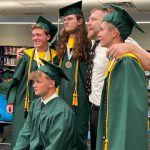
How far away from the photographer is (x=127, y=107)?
78.0 inches

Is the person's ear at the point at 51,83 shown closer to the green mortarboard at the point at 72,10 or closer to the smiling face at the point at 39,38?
the smiling face at the point at 39,38

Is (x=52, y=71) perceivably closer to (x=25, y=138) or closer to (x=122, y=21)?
(x=25, y=138)

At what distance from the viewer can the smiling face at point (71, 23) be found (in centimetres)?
317

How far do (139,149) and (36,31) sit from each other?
6.17 ft

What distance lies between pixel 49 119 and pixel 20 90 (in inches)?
29.0

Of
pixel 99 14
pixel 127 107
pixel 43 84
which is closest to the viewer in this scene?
pixel 127 107

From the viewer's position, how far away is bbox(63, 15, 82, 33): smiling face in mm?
3170

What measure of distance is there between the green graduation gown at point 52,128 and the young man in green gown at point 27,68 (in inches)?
18.0

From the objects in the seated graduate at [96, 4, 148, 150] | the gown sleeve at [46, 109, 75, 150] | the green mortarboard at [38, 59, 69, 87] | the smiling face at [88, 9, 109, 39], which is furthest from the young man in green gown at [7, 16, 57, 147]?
the seated graduate at [96, 4, 148, 150]

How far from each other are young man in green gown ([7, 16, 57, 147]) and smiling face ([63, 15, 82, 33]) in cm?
36

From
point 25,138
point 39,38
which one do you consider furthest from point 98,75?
point 25,138

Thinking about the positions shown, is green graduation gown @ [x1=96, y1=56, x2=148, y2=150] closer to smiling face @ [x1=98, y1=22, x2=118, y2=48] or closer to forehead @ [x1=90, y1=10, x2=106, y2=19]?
smiling face @ [x1=98, y1=22, x2=118, y2=48]

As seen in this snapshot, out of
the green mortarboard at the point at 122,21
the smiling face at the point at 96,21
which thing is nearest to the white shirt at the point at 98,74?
the smiling face at the point at 96,21

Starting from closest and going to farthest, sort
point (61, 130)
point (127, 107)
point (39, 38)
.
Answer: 1. point (127, 107)
2. point (61, 130)
3. point (39, 38)
